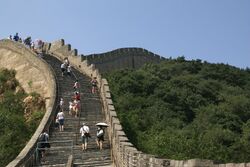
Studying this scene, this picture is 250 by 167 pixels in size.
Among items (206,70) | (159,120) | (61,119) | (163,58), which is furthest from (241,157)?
(163,58)

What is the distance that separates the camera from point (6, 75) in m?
Answer: 32.9

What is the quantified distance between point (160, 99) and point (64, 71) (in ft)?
27.2

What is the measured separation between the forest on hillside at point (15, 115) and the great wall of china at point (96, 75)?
622 mm

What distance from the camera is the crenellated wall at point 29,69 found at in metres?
27.5

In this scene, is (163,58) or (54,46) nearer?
(54,46)

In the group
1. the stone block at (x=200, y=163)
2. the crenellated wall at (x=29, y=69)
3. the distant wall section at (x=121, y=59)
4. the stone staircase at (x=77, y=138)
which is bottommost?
the stone block at (x=200, y=163)

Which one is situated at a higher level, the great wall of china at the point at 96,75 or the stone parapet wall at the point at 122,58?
the stone parapet wall at the point at 122,58

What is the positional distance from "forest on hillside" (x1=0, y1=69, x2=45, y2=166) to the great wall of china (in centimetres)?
62

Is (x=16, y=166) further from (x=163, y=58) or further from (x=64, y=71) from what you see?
(x=163, y=58)

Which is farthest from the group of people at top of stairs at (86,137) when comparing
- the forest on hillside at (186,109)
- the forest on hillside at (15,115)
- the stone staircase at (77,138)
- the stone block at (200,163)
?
the stone block at (200,163)

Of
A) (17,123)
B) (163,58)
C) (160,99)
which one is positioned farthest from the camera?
(163,58)

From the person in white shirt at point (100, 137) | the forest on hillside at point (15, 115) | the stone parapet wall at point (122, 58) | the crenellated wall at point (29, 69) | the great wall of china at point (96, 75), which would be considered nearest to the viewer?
the great wall of china at point (96, 75)

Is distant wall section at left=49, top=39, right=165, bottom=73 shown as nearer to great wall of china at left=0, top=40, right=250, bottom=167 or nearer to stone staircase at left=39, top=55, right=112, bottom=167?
great wall of china at left=0, top=40, right=250, bottom=167

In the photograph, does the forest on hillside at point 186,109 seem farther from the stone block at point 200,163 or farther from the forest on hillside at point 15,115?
the stone block at point 200,163
